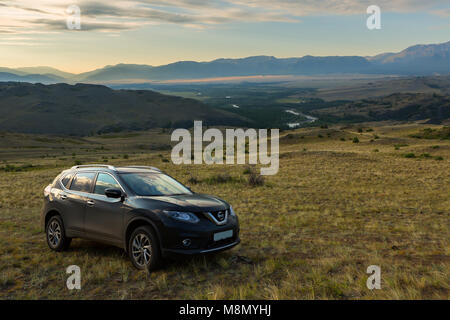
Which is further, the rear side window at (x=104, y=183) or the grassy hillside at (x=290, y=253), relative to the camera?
the rear side window at (x=104, y=183)

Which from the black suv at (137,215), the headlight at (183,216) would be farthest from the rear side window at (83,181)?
the headlight at (183,216)

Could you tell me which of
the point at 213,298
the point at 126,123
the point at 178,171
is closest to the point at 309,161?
the point at 178,171

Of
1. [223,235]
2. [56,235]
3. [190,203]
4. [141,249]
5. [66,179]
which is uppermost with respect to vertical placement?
[66,179]

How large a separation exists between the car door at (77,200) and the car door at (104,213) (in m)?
0.17

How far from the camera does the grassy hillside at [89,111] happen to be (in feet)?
459

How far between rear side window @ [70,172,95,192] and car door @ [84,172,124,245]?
0.20 m

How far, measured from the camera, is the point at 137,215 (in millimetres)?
6867

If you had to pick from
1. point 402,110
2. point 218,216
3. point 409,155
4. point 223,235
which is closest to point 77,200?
point 218,216

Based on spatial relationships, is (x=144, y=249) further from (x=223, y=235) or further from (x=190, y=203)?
(x=223, y=235)

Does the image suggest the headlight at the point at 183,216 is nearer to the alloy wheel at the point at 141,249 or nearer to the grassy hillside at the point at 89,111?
the alloy wheel at the point at 141,249

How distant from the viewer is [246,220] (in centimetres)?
1193

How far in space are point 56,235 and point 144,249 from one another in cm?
286
